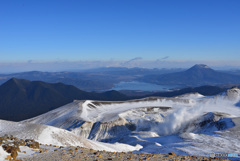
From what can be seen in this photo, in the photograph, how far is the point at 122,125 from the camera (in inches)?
3369

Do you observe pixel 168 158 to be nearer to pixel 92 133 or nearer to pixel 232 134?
pixel 232 134

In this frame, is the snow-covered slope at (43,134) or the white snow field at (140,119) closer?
the snow-covered slope at (43,134)

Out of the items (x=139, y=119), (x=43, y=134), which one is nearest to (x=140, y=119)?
(x=139, y=119)

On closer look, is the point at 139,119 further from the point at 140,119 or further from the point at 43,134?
the point at 43,134

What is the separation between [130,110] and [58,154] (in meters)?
82.4

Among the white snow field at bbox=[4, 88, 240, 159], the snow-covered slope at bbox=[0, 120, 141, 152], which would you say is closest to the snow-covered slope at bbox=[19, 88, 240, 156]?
the white snow field at bbox=[4, 88, 240, 159]

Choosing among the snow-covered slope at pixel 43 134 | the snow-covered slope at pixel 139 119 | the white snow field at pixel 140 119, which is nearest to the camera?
the snow-covered slope at pixel 43 134

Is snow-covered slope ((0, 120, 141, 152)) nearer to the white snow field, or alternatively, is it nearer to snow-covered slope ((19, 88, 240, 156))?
the white snow field

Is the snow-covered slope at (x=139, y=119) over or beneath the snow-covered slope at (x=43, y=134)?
beneath

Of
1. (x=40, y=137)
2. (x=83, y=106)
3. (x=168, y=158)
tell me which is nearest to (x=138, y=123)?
(x=83, y=106)

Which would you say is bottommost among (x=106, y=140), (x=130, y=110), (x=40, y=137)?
(x=106, y=140)

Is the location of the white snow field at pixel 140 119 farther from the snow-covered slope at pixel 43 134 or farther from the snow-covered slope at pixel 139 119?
the snow-covered slope at pixel 43 134

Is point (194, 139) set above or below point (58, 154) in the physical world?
below

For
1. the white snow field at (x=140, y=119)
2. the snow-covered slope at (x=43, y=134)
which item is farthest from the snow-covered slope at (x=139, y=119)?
the snow-covered slope at (x=43, y=134)
